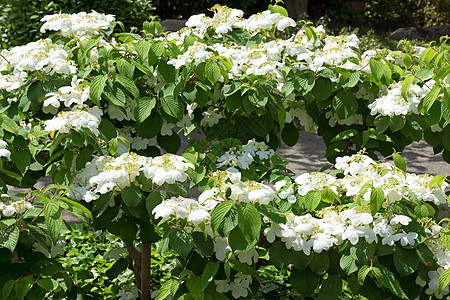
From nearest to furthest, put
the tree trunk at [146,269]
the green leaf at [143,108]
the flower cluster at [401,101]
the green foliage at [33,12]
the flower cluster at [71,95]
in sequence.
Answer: the flower cluster at [71,95] < the green leaf at [143,108] < the flower cluster at [401,101] < the tree trunk at [146,269] < the green foliage at [33,12]

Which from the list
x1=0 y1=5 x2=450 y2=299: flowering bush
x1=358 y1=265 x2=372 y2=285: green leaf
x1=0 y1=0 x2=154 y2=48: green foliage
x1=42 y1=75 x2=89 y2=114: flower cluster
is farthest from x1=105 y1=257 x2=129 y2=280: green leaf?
x1=0 y1=0 x2=154 y2=48: green foliage

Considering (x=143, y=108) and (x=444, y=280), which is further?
(x=143, y=108)

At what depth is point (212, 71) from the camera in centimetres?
254

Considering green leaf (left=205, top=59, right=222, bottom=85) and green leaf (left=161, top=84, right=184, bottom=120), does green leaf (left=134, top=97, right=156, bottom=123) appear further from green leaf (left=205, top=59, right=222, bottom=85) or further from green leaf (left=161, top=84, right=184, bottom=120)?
green leaf (left=205, top=59, right=222, bottom=85)

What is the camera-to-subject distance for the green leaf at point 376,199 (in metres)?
2.00

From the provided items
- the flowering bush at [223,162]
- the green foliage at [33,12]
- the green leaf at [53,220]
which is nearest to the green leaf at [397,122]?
A: the flowering bush at [223,162]

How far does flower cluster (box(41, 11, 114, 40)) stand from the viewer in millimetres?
2961

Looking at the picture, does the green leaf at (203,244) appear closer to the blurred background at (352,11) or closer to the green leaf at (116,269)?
the green leaf at (116,269)

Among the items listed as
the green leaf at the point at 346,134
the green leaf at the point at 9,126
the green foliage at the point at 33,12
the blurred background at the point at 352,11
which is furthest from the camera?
the blurred background at the point at 352,11

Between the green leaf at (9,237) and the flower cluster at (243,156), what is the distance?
95 centimetres

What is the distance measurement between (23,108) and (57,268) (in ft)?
2.75

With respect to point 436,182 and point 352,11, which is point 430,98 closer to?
point 436,182

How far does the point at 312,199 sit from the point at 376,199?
0.31 meters

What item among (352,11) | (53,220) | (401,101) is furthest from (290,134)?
(352,11)
